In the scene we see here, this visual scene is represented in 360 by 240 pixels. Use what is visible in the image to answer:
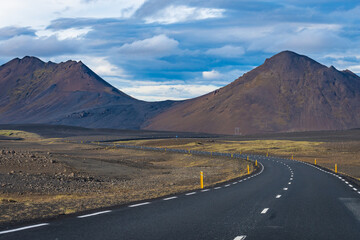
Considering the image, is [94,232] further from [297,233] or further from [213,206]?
[213,206]

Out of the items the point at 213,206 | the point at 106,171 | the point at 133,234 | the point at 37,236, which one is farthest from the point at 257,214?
the point at 106,171

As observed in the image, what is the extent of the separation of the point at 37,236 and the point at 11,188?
1623 cm

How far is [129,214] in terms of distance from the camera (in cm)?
1296

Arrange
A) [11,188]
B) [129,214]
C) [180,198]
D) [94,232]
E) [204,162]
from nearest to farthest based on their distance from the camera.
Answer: [94,232] < [129,214] < [180,198] < [11,188] < [204,162]

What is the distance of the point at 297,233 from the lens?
10.2m

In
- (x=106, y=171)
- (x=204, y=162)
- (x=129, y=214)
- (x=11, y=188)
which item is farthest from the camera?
(x=204, y=162)

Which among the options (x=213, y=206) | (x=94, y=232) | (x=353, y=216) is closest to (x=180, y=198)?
(x=213, y=206)

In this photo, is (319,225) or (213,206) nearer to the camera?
(319,225)

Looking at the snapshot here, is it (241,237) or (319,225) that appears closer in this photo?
(241,237)

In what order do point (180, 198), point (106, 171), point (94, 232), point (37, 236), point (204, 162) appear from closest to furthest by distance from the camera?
point (37, 236) → point (94, 232) → point (180, 198) → point (106, 171) → point (204, 162)

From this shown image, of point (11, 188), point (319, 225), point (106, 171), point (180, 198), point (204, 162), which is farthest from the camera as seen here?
point (204, 162)

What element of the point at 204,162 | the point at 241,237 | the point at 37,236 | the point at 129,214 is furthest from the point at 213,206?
the point at 204,162

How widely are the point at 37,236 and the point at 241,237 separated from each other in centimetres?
411

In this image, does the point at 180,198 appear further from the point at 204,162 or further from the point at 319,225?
the point at 204,162
